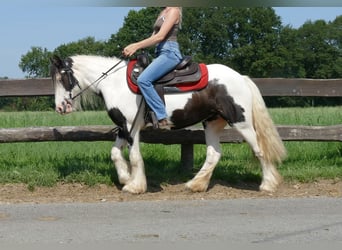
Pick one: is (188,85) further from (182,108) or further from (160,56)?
(160,56)

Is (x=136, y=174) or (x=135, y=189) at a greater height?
(x=136, y=174)

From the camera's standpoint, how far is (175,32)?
23.8ft

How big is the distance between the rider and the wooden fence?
1.02 metres

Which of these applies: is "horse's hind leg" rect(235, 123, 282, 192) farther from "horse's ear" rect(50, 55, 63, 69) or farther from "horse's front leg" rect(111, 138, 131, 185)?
"horse's ear" rect(50, 55, 63, 69)

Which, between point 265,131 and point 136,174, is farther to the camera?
point 265,131

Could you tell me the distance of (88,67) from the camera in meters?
7.58

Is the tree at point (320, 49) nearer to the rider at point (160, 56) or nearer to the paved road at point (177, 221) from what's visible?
the rider at point (160, 56)

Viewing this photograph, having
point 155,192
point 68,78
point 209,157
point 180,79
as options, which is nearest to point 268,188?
point 209,157

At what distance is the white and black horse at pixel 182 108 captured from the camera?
7.25m

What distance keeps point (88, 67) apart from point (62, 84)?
426mm

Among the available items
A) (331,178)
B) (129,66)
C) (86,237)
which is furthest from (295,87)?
(86,237)

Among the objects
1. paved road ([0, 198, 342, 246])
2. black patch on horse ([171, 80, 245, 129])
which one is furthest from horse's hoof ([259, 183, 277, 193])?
black patch on horse ([171, 80, 245, 129])

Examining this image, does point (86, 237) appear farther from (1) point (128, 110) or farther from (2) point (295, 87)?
(2) point (295, 87)

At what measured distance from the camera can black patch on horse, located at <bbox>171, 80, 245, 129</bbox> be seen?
23.8 feet
